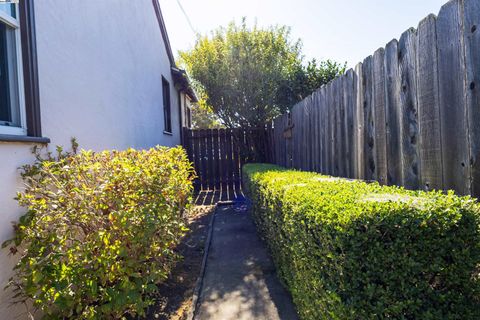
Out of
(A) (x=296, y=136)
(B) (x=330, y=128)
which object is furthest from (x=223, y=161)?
(B) (x=330, y=128)

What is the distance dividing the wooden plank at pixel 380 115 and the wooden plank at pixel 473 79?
99 centimetres

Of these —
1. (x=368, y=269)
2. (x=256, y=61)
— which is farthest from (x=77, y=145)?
(x=256, y=61)

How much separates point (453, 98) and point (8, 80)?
3.41 m

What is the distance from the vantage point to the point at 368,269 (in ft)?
4.98

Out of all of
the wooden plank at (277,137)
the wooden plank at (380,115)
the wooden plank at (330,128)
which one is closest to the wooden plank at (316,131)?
the wooden plank at (330,128)

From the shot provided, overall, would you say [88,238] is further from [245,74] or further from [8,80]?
[245,74]

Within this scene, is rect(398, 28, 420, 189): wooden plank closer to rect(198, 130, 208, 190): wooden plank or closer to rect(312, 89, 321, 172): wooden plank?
rect(312, 89, 321, 172): wooden plank

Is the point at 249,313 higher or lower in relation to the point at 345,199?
lower

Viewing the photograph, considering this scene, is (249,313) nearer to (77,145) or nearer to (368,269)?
(368,269)

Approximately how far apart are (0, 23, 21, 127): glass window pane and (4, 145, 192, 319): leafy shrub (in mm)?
414

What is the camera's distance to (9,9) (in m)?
2.73

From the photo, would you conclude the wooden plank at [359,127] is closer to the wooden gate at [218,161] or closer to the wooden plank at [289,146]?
the wooden plank at [289,146]

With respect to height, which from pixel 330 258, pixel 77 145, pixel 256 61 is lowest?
pixel 330 258

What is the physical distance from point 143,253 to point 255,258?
2152mm
